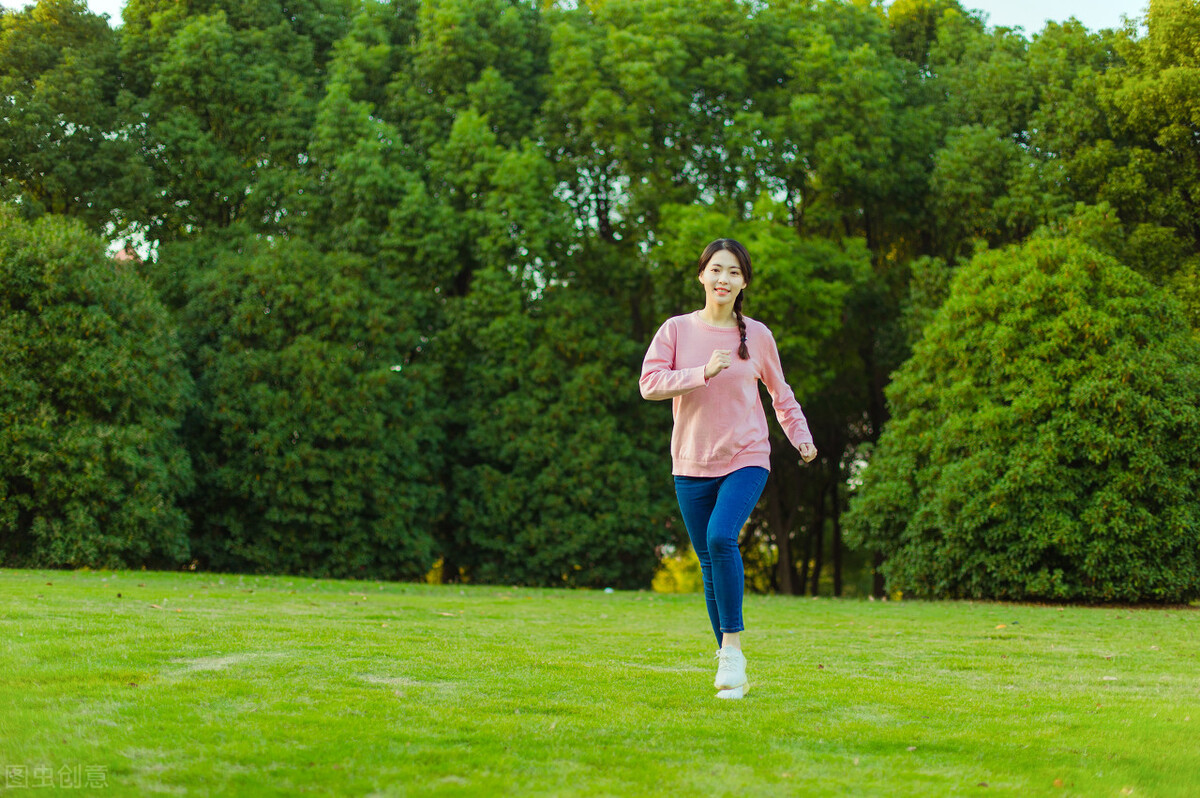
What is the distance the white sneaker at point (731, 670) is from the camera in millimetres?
6316

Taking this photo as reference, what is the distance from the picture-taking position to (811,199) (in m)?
31.0

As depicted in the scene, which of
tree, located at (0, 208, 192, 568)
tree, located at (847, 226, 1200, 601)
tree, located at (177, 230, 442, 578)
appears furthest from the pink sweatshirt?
tree, located at (177, 230, 442, 578)

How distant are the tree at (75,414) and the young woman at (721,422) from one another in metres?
19.2

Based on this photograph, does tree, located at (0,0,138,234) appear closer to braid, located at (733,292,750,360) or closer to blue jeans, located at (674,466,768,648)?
braid, located at (733,292,750,360)

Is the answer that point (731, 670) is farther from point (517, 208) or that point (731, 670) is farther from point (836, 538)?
point (836, 538)

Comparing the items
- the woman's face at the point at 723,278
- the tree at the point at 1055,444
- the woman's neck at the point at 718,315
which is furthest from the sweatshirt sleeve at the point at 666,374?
the tree at the point at 1055,444

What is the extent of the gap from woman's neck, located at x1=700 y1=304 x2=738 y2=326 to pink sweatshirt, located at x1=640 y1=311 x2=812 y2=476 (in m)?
0.04

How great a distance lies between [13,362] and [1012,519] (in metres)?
19.9

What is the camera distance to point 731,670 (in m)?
6.33

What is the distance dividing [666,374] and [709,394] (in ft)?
1.00

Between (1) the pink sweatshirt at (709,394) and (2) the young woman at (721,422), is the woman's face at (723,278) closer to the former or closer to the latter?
(2) the young woman at (721,422)

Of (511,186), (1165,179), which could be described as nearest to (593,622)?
(511,186)

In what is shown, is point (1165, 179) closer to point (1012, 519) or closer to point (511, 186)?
point (1012, 519)

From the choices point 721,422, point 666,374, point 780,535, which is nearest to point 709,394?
point 721,422
